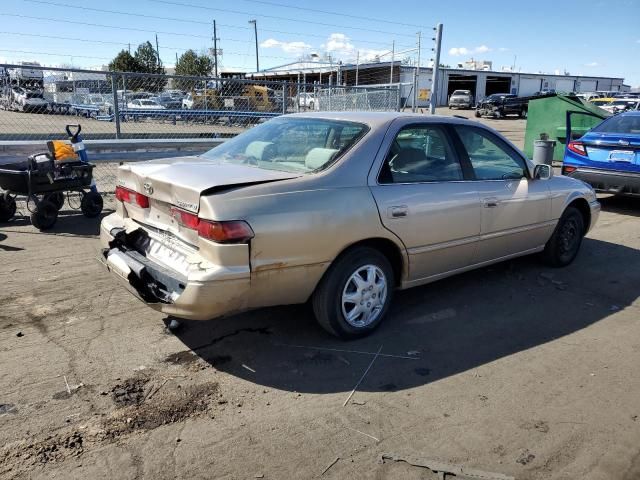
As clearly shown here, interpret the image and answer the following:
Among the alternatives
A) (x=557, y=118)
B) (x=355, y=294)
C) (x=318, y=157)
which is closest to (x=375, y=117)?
(x=318, y=157)

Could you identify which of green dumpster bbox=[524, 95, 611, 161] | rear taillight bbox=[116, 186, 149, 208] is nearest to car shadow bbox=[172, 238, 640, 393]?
rear taillight bbox=[116, 186, 149, 208]

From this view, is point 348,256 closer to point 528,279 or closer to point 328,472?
point 328,472

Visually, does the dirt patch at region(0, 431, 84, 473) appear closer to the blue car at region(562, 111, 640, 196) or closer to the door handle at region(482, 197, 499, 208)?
the door handle at region(482, 197, 499, 208)

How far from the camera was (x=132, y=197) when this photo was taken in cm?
400

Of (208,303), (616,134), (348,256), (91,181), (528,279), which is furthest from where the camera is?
(616,134)

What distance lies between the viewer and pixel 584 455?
108 inches

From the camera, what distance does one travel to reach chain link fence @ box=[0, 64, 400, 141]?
9.36 meters

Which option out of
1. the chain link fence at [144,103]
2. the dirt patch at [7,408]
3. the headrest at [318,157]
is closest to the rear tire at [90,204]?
the chain link fence at [144,103]

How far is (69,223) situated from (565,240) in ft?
20.1

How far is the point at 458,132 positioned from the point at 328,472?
306 cm

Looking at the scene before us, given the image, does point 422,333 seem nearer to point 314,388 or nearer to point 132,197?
point 314,388

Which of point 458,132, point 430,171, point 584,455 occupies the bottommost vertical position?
point 584,455

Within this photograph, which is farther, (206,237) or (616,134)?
(616,134)

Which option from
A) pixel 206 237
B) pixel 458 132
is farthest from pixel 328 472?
pixel 458 132
